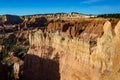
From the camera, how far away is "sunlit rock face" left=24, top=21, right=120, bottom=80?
72.0 ft

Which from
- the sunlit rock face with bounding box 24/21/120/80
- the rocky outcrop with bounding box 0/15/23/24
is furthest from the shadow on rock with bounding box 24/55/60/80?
the rocky outcrop with bounding box 0/15/23/24

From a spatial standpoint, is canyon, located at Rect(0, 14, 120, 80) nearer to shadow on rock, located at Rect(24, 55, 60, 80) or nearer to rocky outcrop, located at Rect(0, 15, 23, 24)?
shadow on rock, located at Rect(24, 55, 60, 80)

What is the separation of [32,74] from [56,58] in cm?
750

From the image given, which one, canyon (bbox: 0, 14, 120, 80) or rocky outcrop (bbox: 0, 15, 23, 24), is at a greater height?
canyon (bbox: 0, 14, 120, 80)

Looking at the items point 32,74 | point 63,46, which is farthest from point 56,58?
point 32,74

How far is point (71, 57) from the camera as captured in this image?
3331 centimetres

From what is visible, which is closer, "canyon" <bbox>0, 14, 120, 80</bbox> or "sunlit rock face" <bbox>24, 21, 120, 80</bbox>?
"canyon" <bbox>0, 14, 120, 80</bbox>

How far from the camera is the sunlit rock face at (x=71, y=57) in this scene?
72.0 feet

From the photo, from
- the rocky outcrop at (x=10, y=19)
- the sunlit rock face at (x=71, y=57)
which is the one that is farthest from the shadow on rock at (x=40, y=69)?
the rocky outcrop at (x=10, y=19)

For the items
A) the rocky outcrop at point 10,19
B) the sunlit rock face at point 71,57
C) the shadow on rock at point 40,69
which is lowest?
the rocky outcrop at point 10,19

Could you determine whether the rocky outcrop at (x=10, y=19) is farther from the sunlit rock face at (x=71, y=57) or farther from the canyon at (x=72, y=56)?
the sunlit rock face at (x=71, y=57)

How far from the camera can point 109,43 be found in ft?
76.6

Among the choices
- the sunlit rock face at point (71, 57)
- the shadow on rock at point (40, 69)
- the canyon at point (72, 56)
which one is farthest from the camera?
the shadow on rock at point (40, 69)

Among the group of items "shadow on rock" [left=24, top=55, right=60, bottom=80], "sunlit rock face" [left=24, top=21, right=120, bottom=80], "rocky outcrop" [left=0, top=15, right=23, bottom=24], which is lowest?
"rocky outcrop" [left=0, top=15, right=23, bottom=24]
